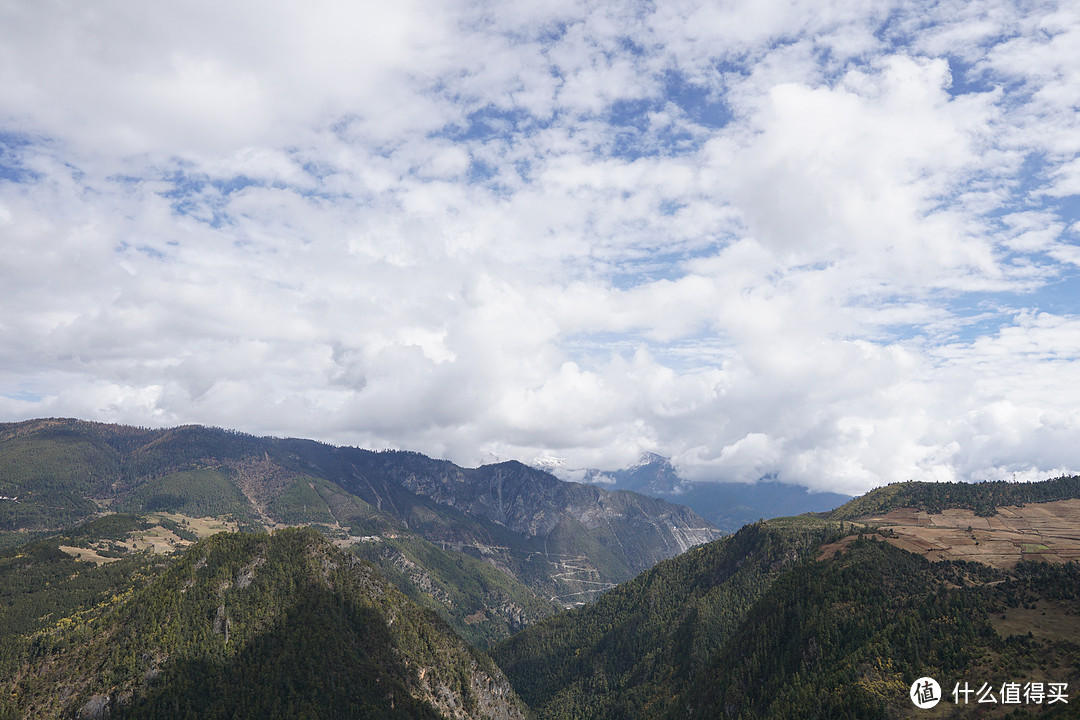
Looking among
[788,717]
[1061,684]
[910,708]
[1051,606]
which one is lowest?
[788,717]

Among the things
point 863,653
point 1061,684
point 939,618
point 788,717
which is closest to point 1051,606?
point 939,618

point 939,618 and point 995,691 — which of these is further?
point 939,618

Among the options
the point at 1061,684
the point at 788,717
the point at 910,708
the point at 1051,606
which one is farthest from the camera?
the point at 788,717

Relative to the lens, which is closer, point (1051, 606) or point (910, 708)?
point (910, 708)

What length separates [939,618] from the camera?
19512cm

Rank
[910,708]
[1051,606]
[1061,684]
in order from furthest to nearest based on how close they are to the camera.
A: 1. [1051,606]
2. [910,708]
3. [1061,684]

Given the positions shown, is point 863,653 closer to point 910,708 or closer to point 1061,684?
point 910,708

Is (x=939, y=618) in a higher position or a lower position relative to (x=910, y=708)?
higher

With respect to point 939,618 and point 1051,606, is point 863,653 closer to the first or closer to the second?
point 939,618

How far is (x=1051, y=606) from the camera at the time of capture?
185 metres

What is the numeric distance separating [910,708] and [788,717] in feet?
150

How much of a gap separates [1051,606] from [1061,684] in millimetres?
48285

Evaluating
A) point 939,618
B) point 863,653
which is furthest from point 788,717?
point 939,618

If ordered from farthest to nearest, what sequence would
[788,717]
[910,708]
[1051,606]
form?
[788,717] < [1051,606] < [910,708]
